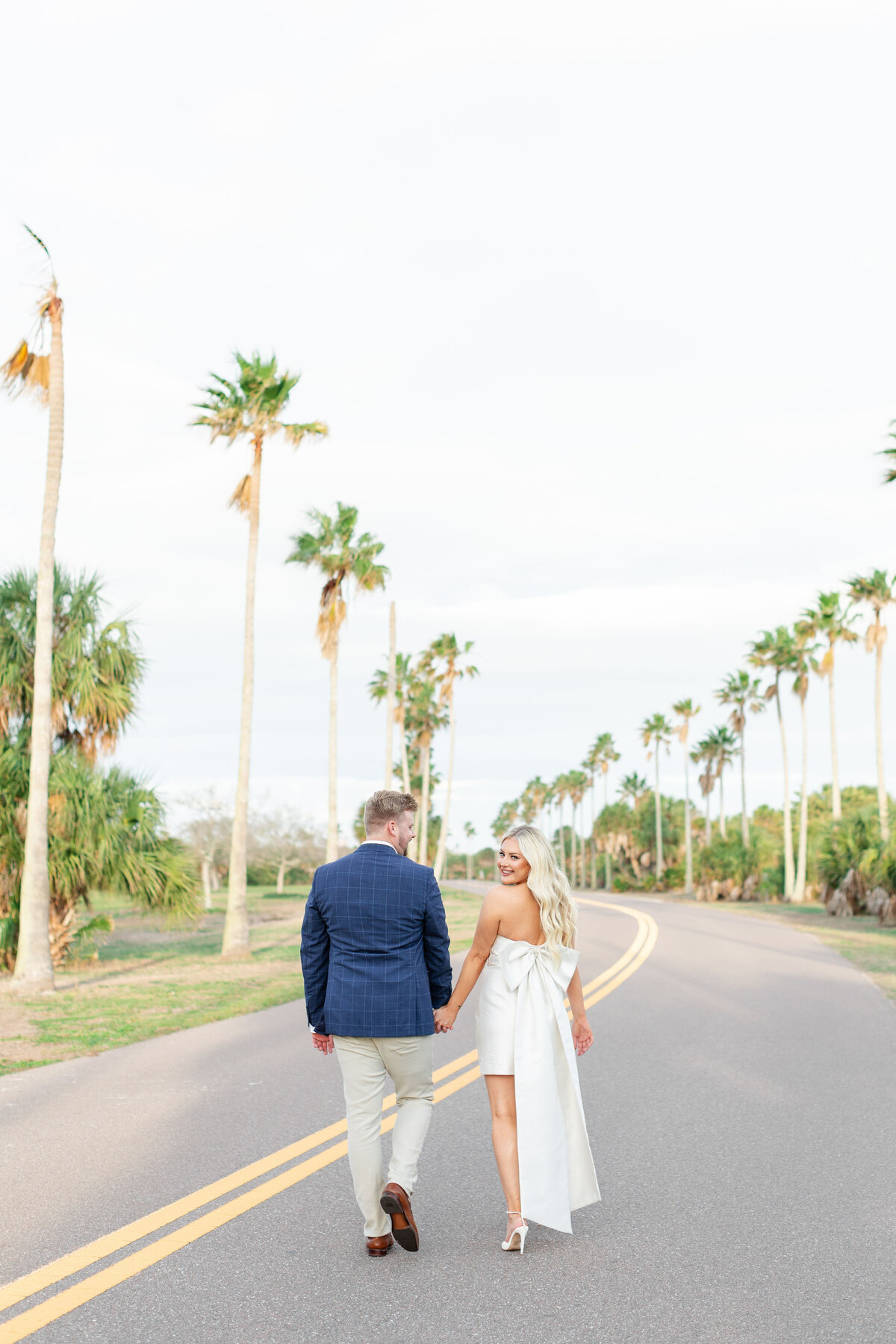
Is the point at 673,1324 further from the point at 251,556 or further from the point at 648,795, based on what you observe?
the point at 648,795

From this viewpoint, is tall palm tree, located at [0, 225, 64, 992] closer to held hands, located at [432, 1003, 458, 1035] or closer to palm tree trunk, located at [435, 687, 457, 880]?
held hands, located at [432, 1003, 458, 1035]

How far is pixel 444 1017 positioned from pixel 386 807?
985 millimetres

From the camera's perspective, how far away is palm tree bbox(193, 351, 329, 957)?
2166cm

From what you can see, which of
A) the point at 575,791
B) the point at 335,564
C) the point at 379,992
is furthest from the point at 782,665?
the point at 575,791

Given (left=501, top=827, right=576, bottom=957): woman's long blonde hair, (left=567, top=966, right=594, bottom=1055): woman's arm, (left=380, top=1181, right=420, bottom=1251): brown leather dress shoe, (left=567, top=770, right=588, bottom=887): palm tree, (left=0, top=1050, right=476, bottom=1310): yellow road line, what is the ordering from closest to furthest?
(left=0, top=1050, right=476, bottom=1310): yellow road line → (left=380, top=1181, right=420, bottom=1251): brown leather dress shoe → (left=501, top=827, right=576, bottom=957): woman's long blonde hair → (left=567, top=966, right=594, bottom=1055): woman's arm → (left=567, top=770, right=588, bottom=887): palm tree

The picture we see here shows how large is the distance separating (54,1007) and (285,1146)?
806 cm

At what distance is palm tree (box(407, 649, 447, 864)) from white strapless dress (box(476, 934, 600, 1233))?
59.6m

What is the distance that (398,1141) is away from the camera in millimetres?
5164

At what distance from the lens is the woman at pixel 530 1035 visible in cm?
506

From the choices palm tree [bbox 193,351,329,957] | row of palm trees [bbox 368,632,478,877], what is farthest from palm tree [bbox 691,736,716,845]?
palm tree [bbox 193,351,329,957]

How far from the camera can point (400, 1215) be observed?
16.3 ft

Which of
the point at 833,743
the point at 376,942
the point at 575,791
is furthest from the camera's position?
the point at 575,791

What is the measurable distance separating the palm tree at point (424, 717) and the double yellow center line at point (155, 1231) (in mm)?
57695

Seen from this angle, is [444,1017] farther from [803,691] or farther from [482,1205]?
[803,691]
